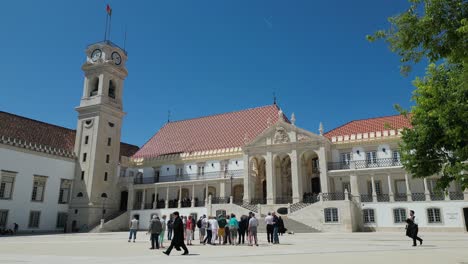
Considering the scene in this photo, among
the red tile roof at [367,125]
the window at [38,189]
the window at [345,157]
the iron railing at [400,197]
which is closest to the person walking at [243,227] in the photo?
the iron railing at [400,197]

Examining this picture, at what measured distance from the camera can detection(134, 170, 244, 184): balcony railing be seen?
35.5 metres

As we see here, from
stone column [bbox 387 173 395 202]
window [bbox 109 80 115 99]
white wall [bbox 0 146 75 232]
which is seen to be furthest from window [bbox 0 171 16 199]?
stone column [bbox 387 173 395 202]

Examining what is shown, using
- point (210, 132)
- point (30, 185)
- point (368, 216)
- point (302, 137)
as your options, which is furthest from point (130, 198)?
point (368, 216)

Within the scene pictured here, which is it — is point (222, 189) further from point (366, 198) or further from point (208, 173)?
point (366, 198)

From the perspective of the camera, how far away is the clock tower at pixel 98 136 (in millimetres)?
35500

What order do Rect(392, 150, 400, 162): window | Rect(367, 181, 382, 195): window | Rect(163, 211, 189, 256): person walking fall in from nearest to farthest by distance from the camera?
Rect(163, 211, 189, 256): person walking → Rect(392, 150, 400, 162): window → Rect(367, 181, 382, 195): window

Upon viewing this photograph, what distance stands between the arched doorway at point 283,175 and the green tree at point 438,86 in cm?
1790

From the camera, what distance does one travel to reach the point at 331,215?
87.5ft

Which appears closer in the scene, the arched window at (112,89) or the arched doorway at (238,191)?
the arched doorway at (238,191)

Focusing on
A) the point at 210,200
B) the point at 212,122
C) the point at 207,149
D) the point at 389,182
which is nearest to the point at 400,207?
the point at 389,182

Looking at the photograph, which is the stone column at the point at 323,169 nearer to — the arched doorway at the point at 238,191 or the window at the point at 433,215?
the window at the point at 433,215

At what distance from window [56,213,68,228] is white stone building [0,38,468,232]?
11 centimetres

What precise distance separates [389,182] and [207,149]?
1920cm

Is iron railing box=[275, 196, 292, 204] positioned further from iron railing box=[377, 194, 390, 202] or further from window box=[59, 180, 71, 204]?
window box=[59, 180, 71, 204]
